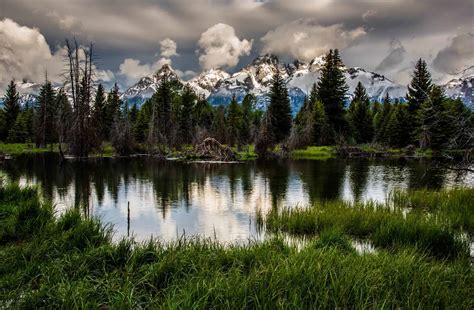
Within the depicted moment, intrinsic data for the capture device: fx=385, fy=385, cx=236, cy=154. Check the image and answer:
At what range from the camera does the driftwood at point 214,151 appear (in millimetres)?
49406

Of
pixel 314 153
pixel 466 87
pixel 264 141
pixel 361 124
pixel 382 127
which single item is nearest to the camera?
pixel 466 87

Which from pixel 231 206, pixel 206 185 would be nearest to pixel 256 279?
pixel 231 206

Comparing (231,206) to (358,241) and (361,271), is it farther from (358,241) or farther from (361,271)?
(361,271)

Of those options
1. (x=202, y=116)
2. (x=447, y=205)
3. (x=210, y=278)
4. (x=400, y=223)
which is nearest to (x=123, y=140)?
(x=202, y=116)

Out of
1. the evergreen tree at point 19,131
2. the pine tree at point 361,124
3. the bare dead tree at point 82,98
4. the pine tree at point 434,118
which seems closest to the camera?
the pine tree at point 434,118

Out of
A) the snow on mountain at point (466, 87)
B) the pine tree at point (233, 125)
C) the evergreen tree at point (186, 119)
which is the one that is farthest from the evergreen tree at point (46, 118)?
the snow on mountain at point (466, 87)

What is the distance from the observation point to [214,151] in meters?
50.0

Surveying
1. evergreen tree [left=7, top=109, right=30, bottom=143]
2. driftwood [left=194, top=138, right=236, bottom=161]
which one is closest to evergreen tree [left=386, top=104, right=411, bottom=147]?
driftwood [left=194, top=138, right=236, bottom=161]

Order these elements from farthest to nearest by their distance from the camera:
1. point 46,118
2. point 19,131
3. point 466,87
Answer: point 19,131, point 46,118, point 466,87

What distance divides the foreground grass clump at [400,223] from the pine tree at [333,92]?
6201 cm

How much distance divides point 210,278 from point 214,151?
142 feet

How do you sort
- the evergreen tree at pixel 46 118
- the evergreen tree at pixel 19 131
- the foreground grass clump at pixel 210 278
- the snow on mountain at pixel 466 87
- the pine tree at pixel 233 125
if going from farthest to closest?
1. the evergreen tree at pixel 19 131
2. the pine tree at pixel 233 125
3. the evergreen tree at pixel 46 118
4. the snow on mountain at pixel 466 87
5. the foreground grass clump at pixel 210 278

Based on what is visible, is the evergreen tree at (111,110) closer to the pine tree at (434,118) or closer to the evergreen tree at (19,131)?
the evergreen tree at (19,131)

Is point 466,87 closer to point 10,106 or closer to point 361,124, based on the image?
point 361,124
